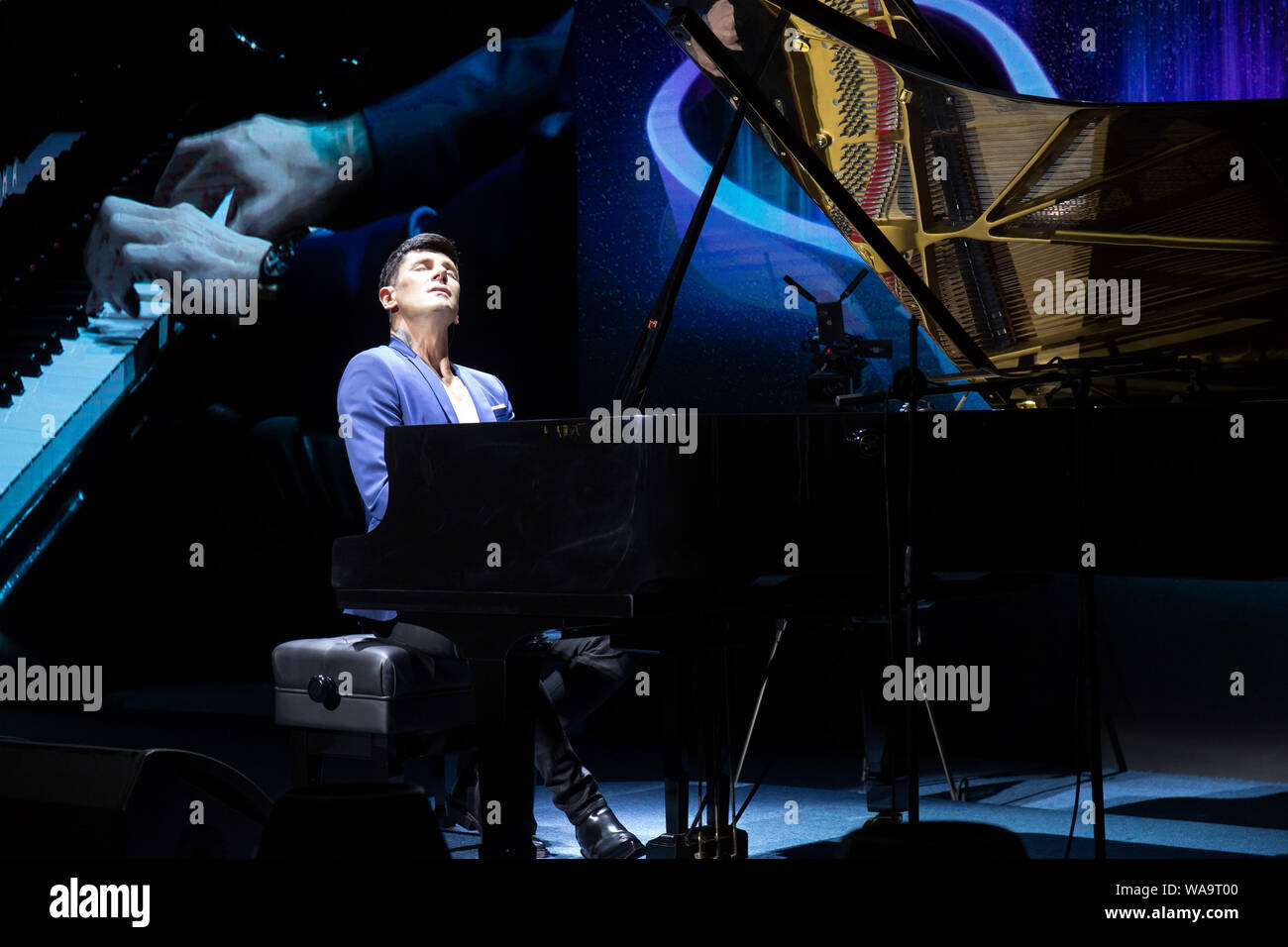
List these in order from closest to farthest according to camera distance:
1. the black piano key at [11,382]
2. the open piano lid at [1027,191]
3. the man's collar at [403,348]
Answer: the open piano lid at [1027,191] → the man's collar at [403,348] → the black piano key at [11,382]

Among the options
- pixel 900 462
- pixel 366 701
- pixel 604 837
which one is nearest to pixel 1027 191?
pixel 900 462

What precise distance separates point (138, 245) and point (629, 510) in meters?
4.15

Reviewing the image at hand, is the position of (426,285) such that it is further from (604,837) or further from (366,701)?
(604,837)

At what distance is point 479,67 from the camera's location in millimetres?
5582

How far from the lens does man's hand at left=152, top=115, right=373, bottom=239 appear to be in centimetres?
570

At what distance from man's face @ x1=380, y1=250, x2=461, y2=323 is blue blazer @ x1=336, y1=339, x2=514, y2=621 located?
11cm

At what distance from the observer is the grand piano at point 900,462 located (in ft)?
7.70
